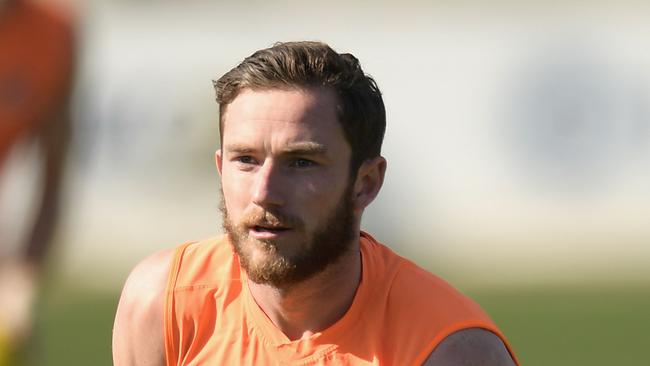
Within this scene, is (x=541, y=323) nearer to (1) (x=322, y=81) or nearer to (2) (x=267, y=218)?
(1) (x=322, y=81)

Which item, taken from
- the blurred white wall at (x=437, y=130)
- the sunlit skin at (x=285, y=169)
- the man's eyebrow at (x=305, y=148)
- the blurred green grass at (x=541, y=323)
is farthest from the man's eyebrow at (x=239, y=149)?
the blurred white wall at (x=437, y=130)

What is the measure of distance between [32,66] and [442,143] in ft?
17.9

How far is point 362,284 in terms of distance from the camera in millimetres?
4180

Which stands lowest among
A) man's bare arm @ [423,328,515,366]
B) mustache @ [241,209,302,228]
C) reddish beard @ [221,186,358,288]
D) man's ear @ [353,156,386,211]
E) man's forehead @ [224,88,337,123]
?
man's bare arm @ [423,328,515,366]

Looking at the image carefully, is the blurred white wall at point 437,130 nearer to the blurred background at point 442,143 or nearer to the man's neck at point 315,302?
the blurred background at point 442,143

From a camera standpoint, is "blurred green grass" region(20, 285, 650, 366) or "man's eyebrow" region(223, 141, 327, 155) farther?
"blurred green grass" region(20, 285, 650, 366)

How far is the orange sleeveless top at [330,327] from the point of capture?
4047 millimetres

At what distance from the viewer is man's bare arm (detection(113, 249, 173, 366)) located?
423cm

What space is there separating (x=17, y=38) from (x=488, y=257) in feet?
20.0

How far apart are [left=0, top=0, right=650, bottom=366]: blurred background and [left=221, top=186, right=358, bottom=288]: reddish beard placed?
7.86 m

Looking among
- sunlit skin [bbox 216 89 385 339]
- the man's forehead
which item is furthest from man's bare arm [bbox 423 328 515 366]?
the man's forehead

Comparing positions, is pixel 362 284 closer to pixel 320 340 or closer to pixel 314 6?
pixel 320 340

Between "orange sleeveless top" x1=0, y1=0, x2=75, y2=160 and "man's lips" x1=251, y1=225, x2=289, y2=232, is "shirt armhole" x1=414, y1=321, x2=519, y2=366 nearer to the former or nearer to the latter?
"man's lips" x1=251, y1=225, x2=289, y2=232

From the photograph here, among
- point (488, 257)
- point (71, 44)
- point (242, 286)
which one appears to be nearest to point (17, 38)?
point (71, 44)
